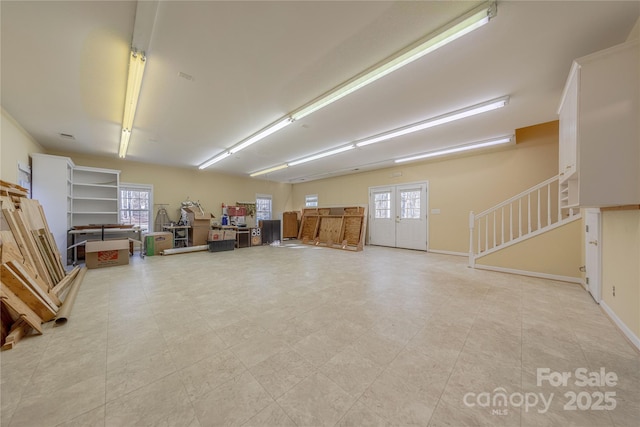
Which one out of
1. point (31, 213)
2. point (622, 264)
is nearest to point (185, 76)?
point (31, 213)

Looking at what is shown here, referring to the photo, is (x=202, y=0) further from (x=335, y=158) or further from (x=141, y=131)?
(x=335, y=158)

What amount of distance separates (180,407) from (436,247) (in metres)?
6.76

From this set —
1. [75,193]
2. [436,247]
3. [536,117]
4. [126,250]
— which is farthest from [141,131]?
[436,247]

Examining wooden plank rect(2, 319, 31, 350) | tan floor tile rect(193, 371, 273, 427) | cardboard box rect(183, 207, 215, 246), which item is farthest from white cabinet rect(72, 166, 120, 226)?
tan floor tile rect(193, 371, 273, 427)

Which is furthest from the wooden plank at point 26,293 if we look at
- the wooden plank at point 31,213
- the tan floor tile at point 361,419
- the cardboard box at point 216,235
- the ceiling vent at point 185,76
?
the cardboard box at point 216,235

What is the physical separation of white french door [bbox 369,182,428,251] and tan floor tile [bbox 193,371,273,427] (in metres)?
6.47

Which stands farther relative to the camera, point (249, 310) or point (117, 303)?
point (117, 303)

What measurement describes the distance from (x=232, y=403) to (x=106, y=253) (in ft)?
17.5

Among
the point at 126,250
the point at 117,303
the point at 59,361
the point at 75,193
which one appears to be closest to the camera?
the point at 59,361

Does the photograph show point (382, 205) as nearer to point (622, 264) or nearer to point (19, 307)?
point (622, 264)

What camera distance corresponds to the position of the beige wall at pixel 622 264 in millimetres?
1934

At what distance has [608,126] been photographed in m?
1.92

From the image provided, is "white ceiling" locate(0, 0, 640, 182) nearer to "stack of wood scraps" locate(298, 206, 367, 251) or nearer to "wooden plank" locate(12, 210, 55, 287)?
"wooden plank" locate(12, 210, 55, 287)

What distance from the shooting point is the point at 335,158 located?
21.0 ft
